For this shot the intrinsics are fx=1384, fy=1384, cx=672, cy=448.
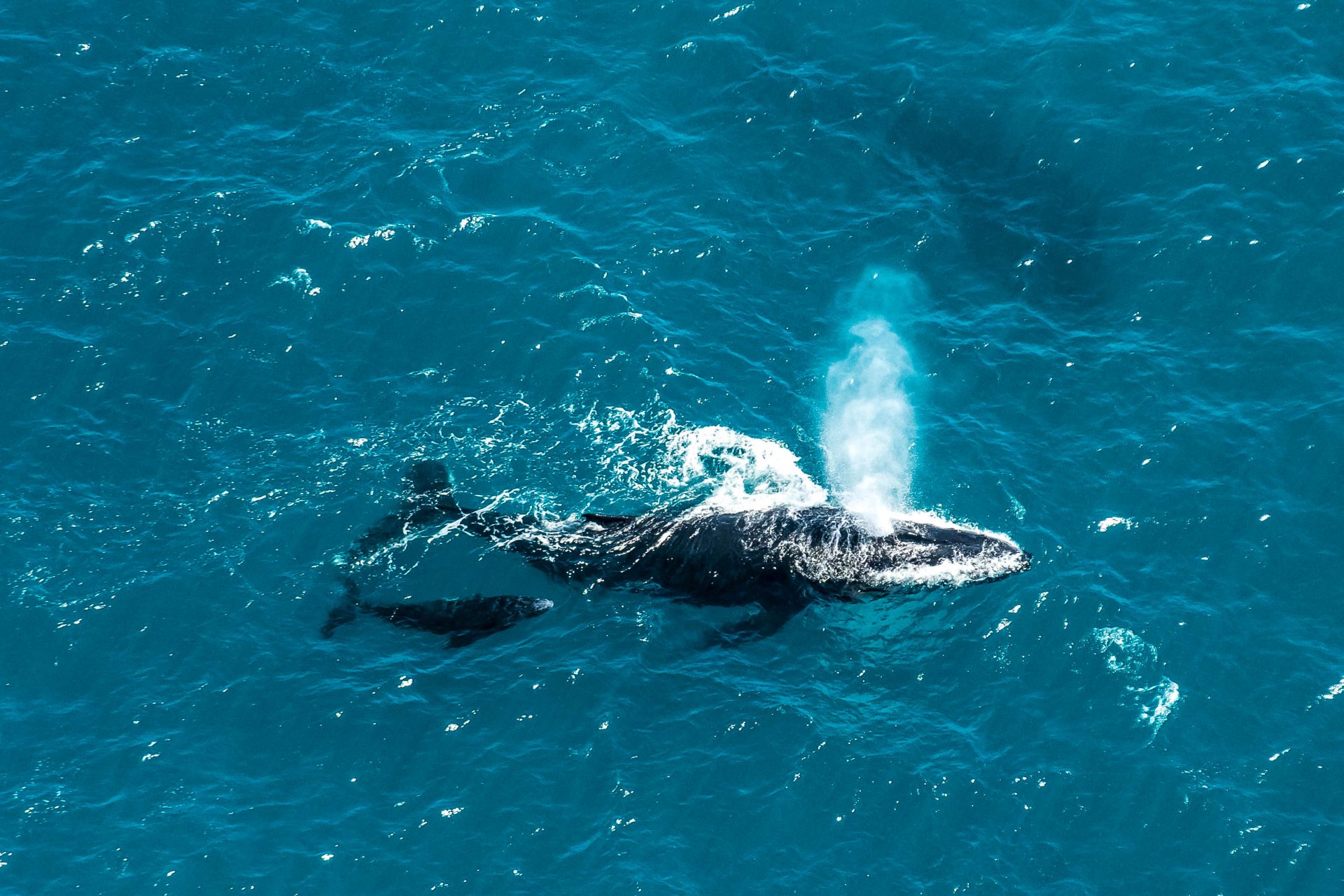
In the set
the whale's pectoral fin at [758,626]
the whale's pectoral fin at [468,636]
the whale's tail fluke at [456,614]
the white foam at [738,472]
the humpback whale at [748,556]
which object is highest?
the white foam at [738,472]

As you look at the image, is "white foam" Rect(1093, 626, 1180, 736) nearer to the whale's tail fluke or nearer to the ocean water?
the ocean water

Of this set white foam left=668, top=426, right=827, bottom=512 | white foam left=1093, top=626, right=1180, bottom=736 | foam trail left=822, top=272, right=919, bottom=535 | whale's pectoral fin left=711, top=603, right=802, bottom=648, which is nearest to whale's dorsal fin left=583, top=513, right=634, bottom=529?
white foam left=668, top=426, right=827, bottom=512

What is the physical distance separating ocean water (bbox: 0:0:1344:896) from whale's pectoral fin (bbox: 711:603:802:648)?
0.71 metres

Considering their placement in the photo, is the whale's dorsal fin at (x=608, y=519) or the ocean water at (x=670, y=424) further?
the whale's dorsal fin at (x=608, y=519)

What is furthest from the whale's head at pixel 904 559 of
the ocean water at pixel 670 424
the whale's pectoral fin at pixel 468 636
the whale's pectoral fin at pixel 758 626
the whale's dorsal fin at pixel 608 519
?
the whale's pectoral fin at pixel 468 636

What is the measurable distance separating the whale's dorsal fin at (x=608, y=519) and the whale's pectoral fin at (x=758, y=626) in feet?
22.1

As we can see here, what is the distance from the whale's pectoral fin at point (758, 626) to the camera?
61.6m

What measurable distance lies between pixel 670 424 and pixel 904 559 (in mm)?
13735

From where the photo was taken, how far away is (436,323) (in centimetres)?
7194

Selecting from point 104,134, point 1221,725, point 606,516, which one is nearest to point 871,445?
point 606,516

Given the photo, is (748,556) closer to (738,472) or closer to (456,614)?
(738,472)

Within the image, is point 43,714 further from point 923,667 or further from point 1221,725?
point 1221,725

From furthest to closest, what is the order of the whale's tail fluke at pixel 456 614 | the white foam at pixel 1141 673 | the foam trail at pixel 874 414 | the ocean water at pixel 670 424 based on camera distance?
the foam trail at pixel 874 414 → the whale's tail fluke at pixel 456 614 → the white foam at pixel 1141 673 → the ocean water at pixel 670 424

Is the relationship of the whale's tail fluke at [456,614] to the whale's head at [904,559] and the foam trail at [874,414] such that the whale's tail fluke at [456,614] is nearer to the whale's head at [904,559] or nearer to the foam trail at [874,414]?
the whale's head at [904,559]
